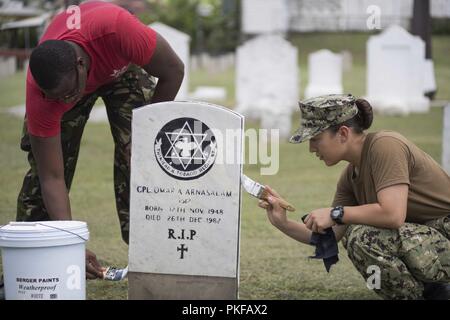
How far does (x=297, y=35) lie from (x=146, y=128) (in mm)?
31348

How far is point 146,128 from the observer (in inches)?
153

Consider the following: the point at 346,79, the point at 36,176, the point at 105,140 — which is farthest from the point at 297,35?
the point at 36,176

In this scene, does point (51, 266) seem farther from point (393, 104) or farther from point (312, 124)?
point (393, 104)

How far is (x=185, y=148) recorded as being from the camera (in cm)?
385

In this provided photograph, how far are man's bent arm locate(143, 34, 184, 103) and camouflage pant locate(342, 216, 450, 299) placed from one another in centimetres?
131

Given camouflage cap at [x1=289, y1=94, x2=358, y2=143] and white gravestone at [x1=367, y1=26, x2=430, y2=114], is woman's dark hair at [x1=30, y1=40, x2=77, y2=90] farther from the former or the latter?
white gravestone at [x1=367, y1=26, x2=430, y2=114]

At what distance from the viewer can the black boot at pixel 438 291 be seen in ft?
13.4

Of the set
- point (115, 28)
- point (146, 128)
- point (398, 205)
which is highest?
point (115, 28)

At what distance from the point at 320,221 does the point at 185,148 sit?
699mm

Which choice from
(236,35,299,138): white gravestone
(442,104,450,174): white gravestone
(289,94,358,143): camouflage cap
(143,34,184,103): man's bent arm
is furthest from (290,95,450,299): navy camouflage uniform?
(236,35,299,138): white gravestone

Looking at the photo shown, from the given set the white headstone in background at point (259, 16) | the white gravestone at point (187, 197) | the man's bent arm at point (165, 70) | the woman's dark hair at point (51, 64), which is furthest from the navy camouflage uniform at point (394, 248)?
the white headstone in background at point (259, 16)

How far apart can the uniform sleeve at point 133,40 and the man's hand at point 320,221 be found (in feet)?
3.98

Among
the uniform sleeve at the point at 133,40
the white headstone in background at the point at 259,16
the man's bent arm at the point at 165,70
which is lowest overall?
the man's bent arm at the point at 165,70

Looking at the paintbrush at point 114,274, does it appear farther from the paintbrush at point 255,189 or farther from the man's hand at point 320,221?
the man's hand at point 320,221
